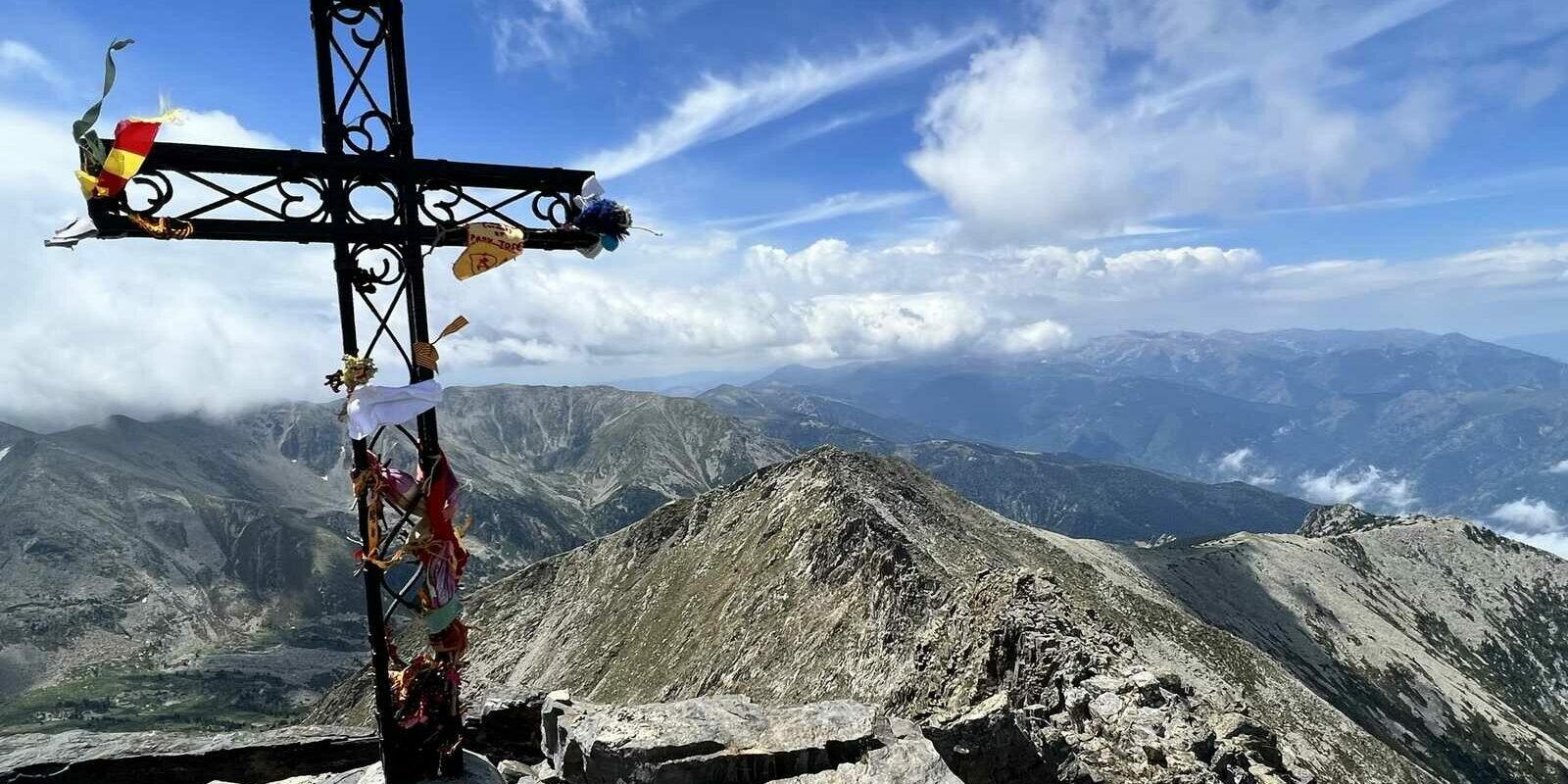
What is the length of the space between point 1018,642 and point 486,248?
29.2m

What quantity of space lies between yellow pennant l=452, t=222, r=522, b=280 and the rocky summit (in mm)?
14058

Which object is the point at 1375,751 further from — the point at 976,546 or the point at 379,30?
the point at 379,30

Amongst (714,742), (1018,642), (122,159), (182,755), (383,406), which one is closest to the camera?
(122,159)

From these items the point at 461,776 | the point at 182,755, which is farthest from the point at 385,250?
the point at 182,755

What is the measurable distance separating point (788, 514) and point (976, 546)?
20.2 meters

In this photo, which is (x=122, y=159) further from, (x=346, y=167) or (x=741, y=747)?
(x=741, y=747)

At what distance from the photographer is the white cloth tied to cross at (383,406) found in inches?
309

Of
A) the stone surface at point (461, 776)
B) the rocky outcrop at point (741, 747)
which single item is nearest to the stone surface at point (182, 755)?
the rocky outcrop at point (741, 747)

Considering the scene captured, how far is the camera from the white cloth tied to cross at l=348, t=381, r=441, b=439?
785 cm

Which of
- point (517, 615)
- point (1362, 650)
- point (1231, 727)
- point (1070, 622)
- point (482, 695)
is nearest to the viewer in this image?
point (482, 695)

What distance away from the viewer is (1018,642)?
31.9 metres

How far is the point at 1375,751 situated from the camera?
66.1 metres

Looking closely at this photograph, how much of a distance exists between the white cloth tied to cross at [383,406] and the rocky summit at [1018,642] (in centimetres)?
1374

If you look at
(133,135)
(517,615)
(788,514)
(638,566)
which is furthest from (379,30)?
(517,615)
